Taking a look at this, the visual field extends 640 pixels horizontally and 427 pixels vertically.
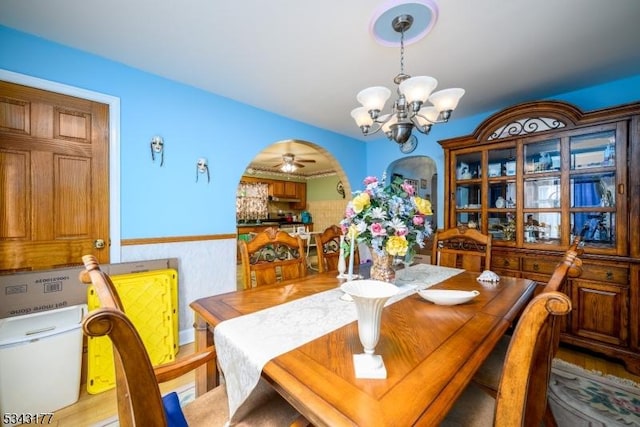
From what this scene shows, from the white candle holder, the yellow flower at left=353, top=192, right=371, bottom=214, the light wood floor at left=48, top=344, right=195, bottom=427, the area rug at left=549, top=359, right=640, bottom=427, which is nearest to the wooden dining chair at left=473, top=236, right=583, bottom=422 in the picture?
the white candle holder

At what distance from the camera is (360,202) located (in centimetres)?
134

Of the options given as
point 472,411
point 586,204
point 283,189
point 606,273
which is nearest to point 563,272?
point 472,411

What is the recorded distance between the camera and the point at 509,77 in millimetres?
2240

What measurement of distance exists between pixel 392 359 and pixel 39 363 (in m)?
1.99

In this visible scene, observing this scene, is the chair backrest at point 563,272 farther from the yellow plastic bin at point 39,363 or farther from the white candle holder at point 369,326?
the yellow plastic bin at point 39,363

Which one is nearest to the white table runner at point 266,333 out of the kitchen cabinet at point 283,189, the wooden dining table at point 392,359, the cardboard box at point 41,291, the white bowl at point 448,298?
the wooden dining table at point 392,359

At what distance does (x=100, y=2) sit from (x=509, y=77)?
9.71 ft

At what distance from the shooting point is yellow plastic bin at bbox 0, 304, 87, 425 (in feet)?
4.65

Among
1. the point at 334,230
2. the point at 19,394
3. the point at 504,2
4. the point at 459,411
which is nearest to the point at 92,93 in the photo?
the point at 19,394

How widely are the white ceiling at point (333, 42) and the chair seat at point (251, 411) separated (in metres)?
1.89

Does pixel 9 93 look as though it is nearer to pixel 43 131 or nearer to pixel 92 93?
pixel 43 131

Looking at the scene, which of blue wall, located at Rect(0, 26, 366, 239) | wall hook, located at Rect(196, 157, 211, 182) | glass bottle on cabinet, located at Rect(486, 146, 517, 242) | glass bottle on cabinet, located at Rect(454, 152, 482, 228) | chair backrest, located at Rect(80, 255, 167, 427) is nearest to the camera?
chair backrest, located at Rect(80, 255, 167, 427)

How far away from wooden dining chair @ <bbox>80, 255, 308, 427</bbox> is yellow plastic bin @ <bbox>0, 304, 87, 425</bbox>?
1.17m

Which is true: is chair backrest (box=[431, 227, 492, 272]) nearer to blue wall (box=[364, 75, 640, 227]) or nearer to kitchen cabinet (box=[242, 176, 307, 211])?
blue wall (box=[364, 75, 640, 227])
